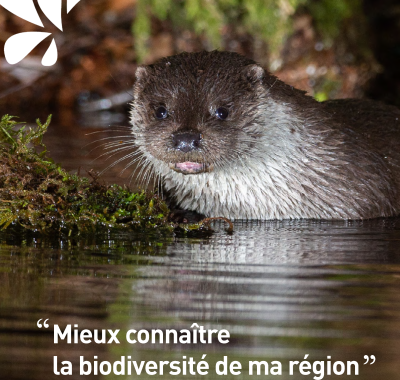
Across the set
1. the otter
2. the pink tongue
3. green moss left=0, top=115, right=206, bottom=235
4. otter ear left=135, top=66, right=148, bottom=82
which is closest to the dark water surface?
green moss left=0, top=115, right=206, bottom=235

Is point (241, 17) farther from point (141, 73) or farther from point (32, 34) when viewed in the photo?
point (141, 73)

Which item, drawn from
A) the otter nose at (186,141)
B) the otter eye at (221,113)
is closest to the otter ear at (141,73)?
the otter eye at (221,113)

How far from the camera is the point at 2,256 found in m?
3.80

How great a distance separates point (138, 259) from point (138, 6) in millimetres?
6882

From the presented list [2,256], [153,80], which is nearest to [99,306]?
[2,256]

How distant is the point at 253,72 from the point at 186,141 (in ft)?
2.40

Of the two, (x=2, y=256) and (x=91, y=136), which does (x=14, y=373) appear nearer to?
(x=2, y=256)

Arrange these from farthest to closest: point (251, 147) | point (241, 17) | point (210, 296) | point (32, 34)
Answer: point (32, 34), point (241, 17), point (251, 147), point (210, 296)

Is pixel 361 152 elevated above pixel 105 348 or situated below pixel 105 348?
above

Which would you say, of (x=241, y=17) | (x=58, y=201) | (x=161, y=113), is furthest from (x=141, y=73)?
(x=241, y=17)

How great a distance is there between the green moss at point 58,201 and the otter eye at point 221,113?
23.7 inches

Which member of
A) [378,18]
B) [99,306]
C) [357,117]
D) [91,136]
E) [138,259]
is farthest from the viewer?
[378,18]

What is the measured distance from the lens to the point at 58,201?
4473mm

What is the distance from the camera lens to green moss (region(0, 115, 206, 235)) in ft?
14.5
